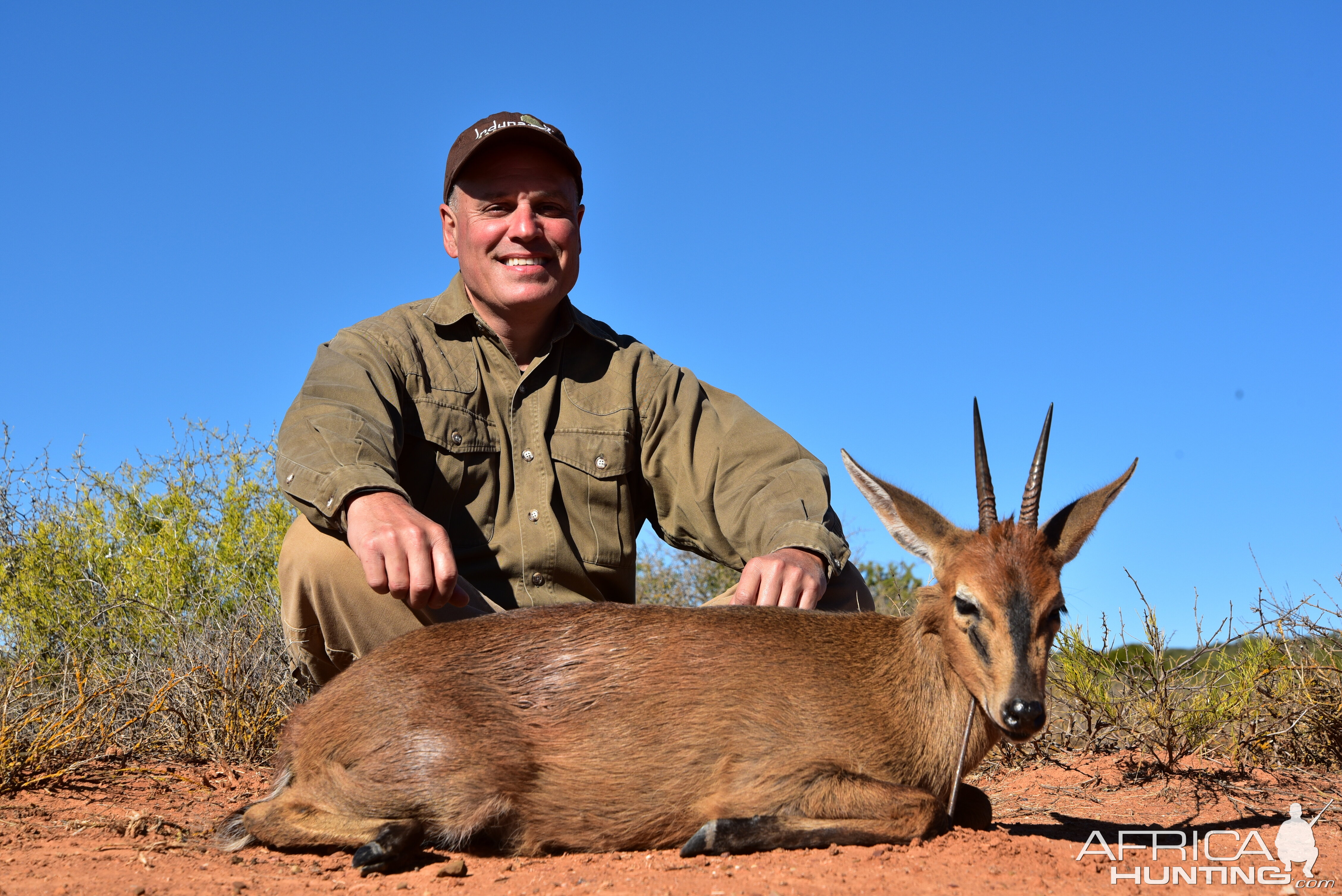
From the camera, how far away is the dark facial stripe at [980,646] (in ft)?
14.3

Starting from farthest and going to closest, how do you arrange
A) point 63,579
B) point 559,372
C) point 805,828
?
point 63,579 → point 559,372 → point 805,828

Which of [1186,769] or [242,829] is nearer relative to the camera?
[242,829]

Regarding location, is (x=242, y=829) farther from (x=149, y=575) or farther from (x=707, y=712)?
(x=149, y=575)

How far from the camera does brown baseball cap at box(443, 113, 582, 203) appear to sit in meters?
6.75

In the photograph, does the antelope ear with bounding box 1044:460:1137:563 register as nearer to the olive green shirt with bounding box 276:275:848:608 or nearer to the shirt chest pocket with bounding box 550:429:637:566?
the olive green shirt with bounding box 276:275:848:608

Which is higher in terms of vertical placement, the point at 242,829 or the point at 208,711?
the point at 208,711

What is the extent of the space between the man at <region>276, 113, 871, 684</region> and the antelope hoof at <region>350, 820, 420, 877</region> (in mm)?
1388

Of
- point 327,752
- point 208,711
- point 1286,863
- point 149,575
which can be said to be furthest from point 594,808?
point 149,575

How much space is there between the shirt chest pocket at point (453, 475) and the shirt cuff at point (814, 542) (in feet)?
5.44

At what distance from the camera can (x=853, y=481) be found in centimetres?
503

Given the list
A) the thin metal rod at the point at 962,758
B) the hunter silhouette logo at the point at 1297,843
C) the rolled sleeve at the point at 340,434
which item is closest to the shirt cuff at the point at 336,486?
the rolled sleeve at the point at 340,434

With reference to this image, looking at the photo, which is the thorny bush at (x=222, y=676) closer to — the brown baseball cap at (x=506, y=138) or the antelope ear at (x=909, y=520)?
the antelope ear at (x=909, y=520)

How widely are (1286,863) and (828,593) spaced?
2445mm

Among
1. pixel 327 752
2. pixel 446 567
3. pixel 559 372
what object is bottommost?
pixel 327 752
